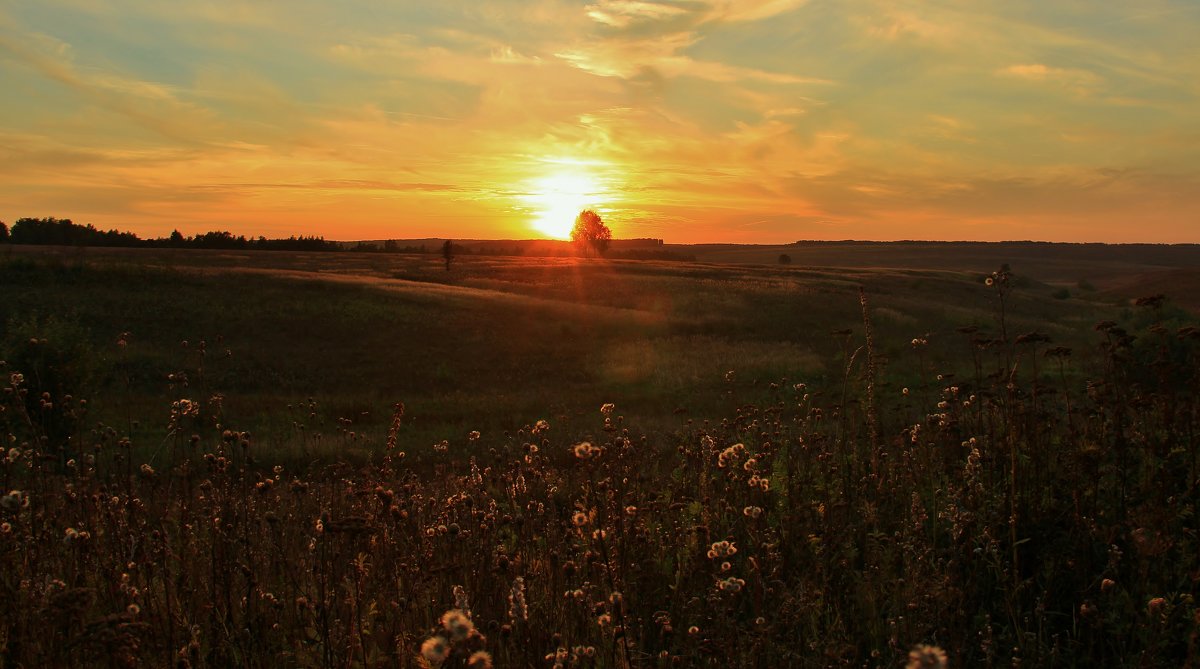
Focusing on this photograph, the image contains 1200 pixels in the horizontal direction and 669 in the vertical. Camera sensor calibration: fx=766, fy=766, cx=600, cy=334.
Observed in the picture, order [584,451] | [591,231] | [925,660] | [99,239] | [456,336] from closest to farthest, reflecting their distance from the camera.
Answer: [925,660], [584,451], [456,336], [99,239], [591,231]

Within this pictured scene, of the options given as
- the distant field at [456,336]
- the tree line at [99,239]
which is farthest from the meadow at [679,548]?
the tree line at [99,239]

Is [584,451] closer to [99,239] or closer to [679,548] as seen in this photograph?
[679,548]

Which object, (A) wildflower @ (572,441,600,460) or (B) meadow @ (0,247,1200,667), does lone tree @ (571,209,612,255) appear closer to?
(B) meadow @ (0,247,1200,667)

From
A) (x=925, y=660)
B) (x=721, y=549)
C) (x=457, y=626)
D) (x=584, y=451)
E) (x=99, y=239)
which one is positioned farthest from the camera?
(x=99, y=239)

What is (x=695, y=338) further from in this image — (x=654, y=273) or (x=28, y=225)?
(x=28, y=225)

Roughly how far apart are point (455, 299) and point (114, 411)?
2285 centimetres

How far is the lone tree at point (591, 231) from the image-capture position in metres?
122

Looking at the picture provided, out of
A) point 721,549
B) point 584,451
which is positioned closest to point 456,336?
point 721,549

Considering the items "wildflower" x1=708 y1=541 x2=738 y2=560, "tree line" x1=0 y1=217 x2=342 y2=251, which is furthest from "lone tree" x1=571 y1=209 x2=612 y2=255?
"wildflower" x1=708 y1=541 x2=738 y2=560

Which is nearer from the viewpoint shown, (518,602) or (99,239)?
(518,602)

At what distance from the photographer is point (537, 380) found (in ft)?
94.2

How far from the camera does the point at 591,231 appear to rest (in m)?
123

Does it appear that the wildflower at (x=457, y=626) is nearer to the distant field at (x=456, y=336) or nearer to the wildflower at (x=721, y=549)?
the wildflower at (x=721, y=549)

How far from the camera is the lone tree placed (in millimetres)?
122438
